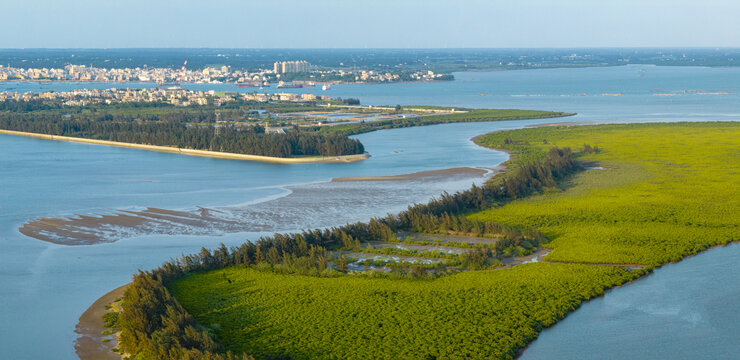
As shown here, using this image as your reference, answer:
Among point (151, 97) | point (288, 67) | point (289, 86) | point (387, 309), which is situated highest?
point (288, 67)

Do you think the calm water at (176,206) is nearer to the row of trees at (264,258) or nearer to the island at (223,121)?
the row of trees at (264,258)

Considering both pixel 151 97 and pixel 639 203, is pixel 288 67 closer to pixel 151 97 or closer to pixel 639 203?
pixel 151 97

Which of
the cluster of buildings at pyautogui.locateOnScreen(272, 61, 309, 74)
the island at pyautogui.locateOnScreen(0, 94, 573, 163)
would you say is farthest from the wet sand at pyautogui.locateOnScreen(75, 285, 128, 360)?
the cluster of buildings at pyautogui.locateOnScreen(272, 61, 309, 74)

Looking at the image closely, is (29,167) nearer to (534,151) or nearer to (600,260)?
(534,151)

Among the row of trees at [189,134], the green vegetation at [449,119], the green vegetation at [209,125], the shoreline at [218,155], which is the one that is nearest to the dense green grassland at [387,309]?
the shoreline at [218,155]

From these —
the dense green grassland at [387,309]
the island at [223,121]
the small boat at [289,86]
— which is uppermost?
the dense green grassland at [387,309]

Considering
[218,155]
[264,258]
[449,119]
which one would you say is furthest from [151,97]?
[264,258]
